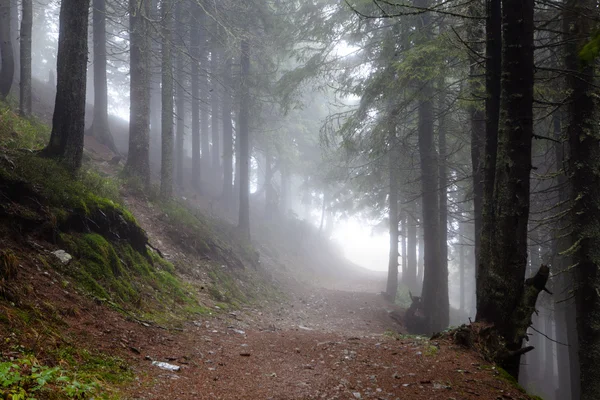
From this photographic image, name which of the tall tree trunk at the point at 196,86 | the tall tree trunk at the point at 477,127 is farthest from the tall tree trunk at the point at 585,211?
the tall tree trunk at the point at 196,86

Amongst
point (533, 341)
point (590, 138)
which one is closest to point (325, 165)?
point (533, 341)

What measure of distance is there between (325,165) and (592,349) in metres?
23.1

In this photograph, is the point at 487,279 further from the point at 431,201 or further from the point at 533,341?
the point at 533,341

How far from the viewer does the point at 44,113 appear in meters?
17.3

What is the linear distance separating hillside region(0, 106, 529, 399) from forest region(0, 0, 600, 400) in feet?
1.30

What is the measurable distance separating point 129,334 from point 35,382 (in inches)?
93.0

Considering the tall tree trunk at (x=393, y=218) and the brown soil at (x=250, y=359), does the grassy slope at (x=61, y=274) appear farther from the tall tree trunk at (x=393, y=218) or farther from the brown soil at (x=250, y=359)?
the tall tree trunk at (x=393, y=218)

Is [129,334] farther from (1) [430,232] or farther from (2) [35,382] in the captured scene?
(1) [430,232]

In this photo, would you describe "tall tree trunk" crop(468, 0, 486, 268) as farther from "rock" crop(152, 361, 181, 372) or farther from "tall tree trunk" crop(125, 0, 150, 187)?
"tall tree trunk" crop(125, 0, 150, 187)

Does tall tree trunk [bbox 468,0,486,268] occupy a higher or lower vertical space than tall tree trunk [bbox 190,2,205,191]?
lower

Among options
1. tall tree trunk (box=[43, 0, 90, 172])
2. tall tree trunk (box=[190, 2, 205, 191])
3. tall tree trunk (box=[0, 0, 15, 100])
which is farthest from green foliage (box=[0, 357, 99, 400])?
tall tree trunk (box=[190, 2, 205, 191])

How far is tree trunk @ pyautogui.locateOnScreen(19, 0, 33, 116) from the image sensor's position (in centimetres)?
1180

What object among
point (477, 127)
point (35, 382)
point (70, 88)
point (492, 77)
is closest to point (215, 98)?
point (70, 88)

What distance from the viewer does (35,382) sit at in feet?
9.63
